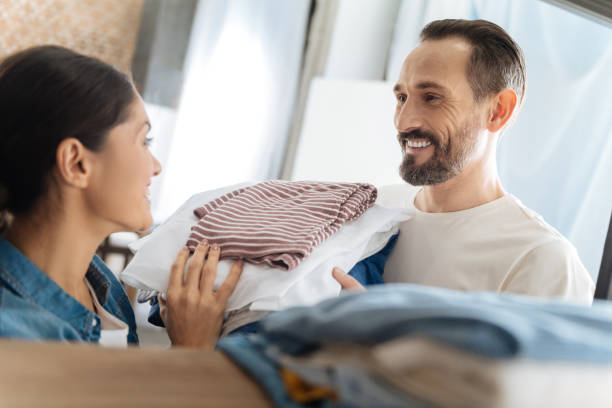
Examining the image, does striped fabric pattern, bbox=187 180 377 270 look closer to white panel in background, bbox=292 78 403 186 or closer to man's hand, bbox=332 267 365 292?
man's hand, bbox=332 267 365 292

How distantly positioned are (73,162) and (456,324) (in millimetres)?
700

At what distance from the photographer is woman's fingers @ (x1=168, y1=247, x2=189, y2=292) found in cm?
101

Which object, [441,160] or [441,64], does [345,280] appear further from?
[441,64]

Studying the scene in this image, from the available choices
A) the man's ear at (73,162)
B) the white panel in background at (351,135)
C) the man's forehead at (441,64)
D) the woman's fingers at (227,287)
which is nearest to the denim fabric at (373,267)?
the woman's fingers at (227,287)

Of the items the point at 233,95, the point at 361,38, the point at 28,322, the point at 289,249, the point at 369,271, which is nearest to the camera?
the point at 28,322

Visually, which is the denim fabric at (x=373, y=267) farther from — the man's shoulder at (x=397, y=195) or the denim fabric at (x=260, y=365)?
the denim fabric at (x=260, y=365)

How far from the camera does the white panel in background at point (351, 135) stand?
2.49 metres

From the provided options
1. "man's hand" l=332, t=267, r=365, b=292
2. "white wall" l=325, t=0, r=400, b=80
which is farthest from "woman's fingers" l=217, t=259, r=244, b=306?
"white wall" l=325, t=0, r=400, b=80

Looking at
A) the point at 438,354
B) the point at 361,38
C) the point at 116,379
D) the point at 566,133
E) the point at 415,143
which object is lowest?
the point at 116,379

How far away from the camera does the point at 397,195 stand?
1.59 meters

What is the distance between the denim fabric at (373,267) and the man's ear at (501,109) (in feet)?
1.38

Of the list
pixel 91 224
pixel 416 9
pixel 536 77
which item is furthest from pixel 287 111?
pixel 91 224

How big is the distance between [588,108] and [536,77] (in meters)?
0.22

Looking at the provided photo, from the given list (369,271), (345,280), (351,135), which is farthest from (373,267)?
(351,135)
